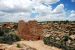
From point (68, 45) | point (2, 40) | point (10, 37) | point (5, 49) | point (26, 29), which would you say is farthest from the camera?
point (26, 29)

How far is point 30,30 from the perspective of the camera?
35875 mm

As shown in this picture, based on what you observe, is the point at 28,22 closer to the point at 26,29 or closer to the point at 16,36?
the point at 26,29

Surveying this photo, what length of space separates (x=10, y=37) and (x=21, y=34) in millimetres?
3599

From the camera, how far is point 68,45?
28.0 meters

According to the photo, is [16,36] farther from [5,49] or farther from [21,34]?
[5,49]

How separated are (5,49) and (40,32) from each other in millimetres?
16196

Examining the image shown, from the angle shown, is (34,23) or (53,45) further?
(34,23)

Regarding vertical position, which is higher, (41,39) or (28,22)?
(28,22)

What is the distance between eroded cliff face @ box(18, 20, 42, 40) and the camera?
35.6m

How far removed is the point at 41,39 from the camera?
36188mm

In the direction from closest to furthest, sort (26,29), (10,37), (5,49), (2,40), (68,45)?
(5,49)
(68,45)
(2,40)
(10,37)
(26,29)

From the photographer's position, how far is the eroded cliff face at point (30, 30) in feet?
117

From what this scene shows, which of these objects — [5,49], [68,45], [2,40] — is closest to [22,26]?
[2,40]

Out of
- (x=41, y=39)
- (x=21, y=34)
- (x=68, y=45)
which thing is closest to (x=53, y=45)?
(x=68, y=45)
